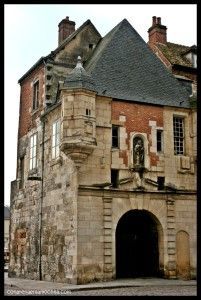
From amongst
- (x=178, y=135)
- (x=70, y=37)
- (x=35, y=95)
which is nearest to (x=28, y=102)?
(x=35, y=95)

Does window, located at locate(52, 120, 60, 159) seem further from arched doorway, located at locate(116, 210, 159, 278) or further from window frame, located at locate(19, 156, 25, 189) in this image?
window frame, located at locate(19, 156, 25, 189)

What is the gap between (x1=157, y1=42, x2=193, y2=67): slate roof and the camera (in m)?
25.2

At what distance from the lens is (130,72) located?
68.9 ft

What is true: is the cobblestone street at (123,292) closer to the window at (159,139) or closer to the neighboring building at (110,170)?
the neighboring building at (110,170)

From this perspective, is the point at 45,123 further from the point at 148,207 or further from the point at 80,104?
the point at 148,207

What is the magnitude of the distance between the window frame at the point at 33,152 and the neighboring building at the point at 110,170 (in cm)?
5

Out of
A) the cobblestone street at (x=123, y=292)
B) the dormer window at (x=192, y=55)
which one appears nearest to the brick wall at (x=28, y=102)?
the dormer window at (x=192, y=55)

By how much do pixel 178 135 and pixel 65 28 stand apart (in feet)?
32.2

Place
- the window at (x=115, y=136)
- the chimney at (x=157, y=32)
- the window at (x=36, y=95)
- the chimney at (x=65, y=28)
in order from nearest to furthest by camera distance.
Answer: the window at (x=115, y=136), the window at (x=36, y=95), the chimney at (x=65, y=28), the chimney at (x=157, y=32)

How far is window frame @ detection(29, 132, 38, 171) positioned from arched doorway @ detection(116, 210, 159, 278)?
5182 millimetres

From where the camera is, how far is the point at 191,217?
19.8 metres

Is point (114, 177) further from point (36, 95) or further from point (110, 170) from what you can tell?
point (36, 95)

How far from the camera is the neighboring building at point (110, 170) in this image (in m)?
17.8
